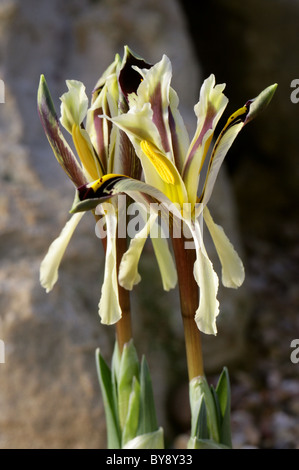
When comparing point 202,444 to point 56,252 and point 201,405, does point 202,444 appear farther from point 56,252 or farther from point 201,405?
point 56,252

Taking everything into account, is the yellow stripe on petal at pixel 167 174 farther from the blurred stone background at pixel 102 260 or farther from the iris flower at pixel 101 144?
the blurred stone background at pixel 102 260

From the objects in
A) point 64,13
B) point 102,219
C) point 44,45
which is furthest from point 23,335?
point 64,13

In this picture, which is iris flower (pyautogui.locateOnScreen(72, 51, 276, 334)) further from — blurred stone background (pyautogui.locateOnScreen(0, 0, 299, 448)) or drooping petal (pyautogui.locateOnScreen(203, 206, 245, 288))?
blurred stone background (pyautogui.locateOnScreen(0, 0, 299, 448))

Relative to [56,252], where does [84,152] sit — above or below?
above

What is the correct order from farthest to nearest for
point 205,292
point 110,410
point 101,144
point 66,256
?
point 66,256
point 110,410
point 101,144
point 205,292

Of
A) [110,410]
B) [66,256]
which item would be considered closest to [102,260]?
[66,256]

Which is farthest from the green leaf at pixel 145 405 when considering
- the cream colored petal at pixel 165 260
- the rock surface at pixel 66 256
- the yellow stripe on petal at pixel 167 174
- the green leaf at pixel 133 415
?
the rock surface at pixel 66 256
